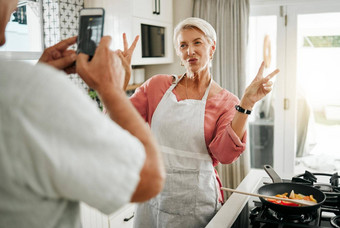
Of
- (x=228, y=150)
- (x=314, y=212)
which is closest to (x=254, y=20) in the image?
(x=228, y=150)

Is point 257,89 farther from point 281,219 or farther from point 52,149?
point 52,149

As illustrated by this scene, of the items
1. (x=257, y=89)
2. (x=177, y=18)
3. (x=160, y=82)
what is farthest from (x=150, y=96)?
(x=177, y=18)

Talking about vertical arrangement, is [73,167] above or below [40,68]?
below

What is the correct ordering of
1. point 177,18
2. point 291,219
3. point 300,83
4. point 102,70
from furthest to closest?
point 177,18
point 300,83
point 291,219
point 102,70

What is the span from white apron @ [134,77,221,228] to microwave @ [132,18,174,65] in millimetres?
1167

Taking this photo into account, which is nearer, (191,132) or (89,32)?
(89,32)

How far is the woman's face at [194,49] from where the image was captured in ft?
5.83

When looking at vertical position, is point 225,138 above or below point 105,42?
below

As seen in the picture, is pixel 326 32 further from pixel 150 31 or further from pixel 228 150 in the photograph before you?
pixel 228 150

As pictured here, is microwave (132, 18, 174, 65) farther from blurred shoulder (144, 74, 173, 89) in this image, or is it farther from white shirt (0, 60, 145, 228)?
white shirt (0, 60, 145, 228)

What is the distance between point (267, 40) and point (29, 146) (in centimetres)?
298

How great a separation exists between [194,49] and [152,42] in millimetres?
1321

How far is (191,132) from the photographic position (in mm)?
1688

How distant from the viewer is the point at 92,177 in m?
0.52
